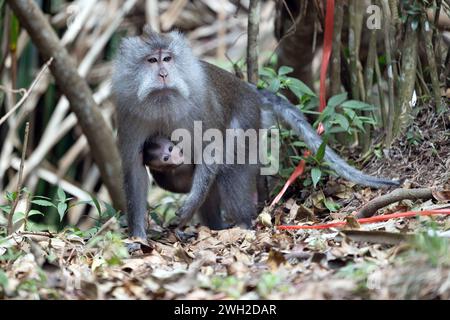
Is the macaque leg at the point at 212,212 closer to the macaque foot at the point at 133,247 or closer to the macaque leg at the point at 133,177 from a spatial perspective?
the macaque leg at the point at 133,177

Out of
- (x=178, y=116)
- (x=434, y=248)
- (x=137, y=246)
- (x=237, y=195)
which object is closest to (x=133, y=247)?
(x=137, y=246)

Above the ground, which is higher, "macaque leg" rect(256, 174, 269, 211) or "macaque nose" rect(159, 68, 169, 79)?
"macaque nose" rect(159, 68, 169, 79)

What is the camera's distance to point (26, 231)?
15.3 feet

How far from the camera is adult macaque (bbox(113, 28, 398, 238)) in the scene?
5.19 metres

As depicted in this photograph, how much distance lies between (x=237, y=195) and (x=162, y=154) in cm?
65

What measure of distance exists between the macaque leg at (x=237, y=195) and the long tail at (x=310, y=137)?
523 millimetres

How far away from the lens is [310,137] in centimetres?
557

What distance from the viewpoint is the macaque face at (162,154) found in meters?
5.32

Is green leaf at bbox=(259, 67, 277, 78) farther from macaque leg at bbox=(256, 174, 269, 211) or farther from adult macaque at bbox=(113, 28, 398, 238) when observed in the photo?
macaque leg at bbox=(256, 174, 269, 211)

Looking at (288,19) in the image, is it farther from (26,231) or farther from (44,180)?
(44,180)

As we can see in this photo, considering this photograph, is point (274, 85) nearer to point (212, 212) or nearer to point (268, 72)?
point (268, 72)

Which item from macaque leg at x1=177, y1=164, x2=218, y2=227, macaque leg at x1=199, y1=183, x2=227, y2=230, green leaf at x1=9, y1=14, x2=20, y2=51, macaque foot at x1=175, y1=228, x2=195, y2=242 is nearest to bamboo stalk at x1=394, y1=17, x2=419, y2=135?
macaque leg at x1=177, y1=164, x2=218, y2=227

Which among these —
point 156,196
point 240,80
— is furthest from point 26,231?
point 156,196

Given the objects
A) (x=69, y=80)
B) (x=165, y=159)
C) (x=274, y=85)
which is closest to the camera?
(x=165, y=159)
